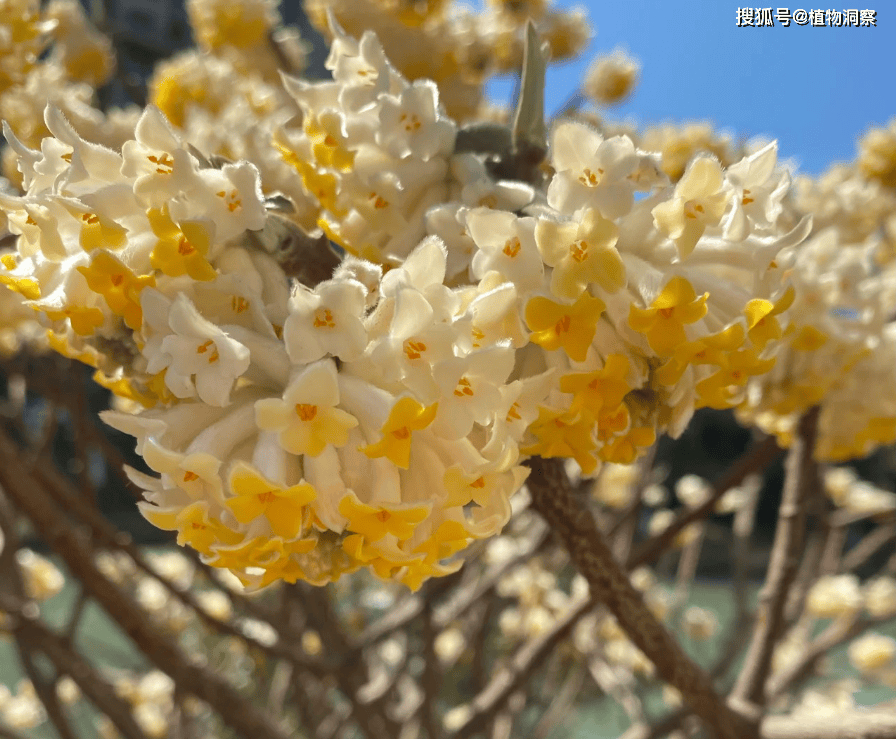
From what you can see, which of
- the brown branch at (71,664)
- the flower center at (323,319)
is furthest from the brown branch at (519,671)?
the flower center at (323,319)

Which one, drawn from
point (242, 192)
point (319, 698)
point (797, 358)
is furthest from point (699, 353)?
point (319, 698)

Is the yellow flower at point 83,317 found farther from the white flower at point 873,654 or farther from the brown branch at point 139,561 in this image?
the white flower at point 873,654

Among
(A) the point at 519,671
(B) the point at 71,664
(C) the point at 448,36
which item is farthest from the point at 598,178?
(C) the point at 448,36

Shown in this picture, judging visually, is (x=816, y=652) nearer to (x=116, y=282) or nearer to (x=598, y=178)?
(x=598, y=178)

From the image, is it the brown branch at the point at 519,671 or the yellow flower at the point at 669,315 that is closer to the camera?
the yellow flower at the point at 669,315

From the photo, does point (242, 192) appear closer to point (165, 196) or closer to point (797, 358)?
point (165, 196)

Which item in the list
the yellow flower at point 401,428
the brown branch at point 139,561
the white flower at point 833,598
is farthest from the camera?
the white flower at point 833,598
